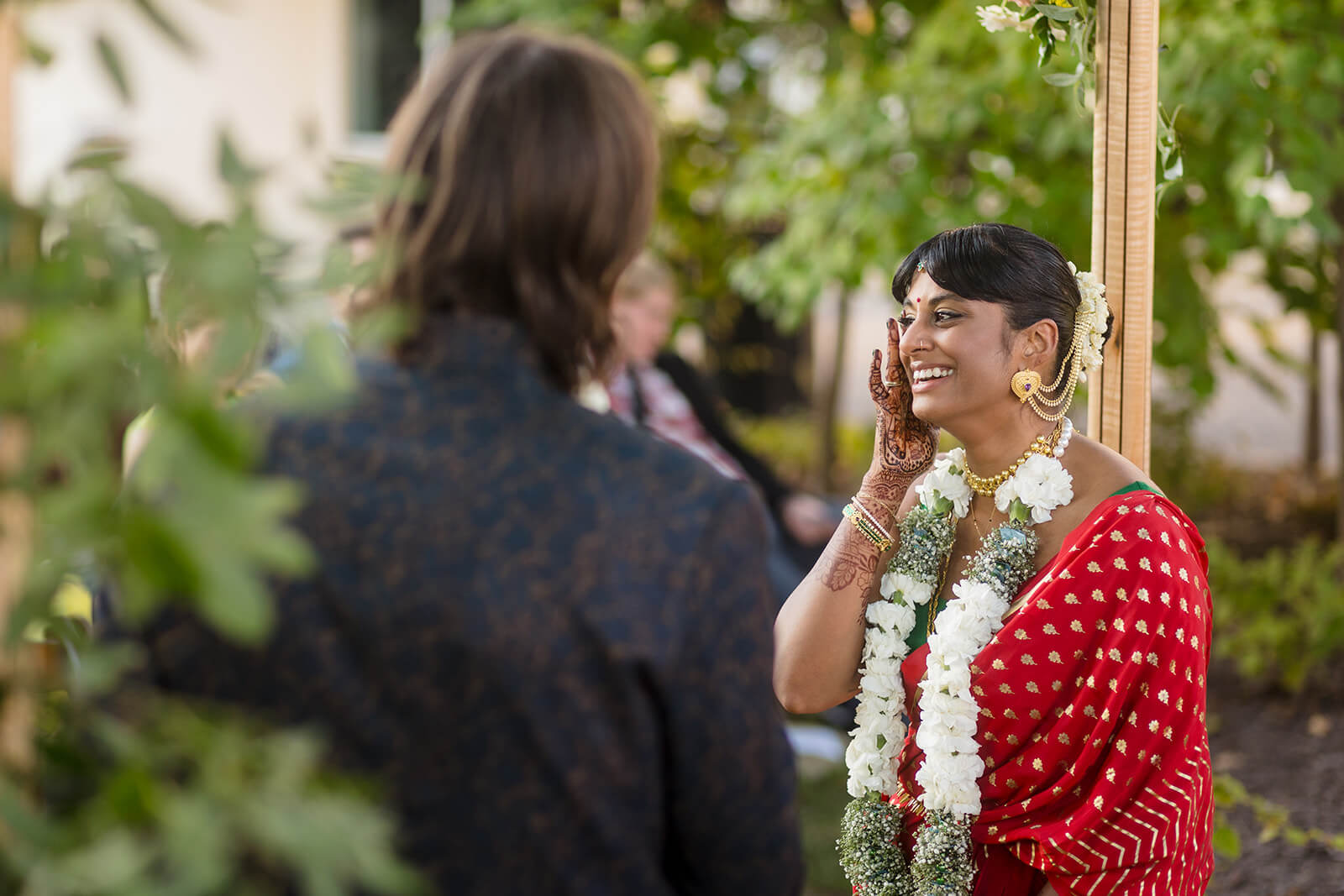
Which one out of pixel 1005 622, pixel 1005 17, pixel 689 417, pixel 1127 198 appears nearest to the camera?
pixel 1005 622

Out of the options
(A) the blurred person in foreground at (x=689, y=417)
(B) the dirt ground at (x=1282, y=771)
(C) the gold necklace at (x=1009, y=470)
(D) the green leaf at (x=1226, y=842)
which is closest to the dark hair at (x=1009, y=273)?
(C) the gold necklace at (x=1009, y=470)

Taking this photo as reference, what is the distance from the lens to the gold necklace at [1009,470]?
87.0 inches

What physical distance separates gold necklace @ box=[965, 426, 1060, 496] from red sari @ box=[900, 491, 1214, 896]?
146 mm

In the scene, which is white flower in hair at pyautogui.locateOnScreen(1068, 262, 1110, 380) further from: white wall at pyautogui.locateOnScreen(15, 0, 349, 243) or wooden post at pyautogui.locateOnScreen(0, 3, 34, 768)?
white wall at pyautogui.locateOnScreen(15, 0, 349, 243)

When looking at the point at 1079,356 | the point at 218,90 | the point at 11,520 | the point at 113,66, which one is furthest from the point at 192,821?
the point at 218,90

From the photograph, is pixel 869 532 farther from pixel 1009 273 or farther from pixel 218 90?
pixel 218 90

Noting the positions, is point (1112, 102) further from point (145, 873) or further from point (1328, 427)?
point (1328, 427)

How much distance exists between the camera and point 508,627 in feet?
3.92

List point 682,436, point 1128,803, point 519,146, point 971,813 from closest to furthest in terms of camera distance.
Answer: point 519,146
point 1128,803
point 971,813
point 682,436

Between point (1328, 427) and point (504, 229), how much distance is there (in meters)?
11.7

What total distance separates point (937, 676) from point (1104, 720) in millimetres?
293

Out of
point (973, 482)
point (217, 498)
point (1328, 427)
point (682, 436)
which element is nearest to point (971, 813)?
point (973, 482)

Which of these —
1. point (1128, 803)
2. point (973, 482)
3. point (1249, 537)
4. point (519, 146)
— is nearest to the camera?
point (519, 146)

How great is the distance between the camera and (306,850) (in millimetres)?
840
